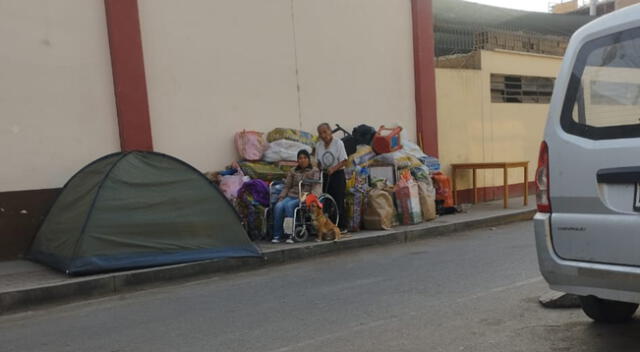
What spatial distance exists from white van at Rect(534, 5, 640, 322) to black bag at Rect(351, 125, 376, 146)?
279 inches

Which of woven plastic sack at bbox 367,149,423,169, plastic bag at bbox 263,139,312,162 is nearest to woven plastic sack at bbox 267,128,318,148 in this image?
plastic bag at bbox 263,139,312,162

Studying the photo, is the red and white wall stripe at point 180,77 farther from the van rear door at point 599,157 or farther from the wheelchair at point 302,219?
the van rear door at point 599,157

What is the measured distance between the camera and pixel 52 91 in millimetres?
7777

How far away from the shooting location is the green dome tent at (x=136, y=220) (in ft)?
21.1

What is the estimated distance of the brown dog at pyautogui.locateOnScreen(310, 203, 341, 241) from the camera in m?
8.20

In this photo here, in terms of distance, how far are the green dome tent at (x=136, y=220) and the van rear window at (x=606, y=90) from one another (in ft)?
15.9

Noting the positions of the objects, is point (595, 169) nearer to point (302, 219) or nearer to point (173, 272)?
point (173, 272)

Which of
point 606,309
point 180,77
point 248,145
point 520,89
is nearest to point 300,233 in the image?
point 248,145

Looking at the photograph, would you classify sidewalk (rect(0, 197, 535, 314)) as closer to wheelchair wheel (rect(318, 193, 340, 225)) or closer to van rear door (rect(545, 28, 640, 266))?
wheelchair wheel (rect(318, 193, 340, 225))

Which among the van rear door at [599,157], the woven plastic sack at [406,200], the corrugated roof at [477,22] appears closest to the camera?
the van rear door at [599,157]

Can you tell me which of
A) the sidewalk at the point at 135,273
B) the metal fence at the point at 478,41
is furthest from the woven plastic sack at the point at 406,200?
the metal fence at the point at 478,41

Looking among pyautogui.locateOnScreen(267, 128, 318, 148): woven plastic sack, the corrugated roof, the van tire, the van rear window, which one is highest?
the corrugated roof

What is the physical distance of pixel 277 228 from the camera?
831 cm

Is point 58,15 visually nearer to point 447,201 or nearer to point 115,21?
point 115,21
